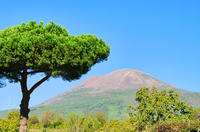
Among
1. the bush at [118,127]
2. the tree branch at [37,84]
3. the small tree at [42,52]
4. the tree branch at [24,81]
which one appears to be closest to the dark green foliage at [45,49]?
the small tree at [42,52]

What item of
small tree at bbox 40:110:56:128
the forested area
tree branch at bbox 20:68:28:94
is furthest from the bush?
small tree at bbox 40:110:56:128

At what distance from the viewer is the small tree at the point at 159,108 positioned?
32.7 meters

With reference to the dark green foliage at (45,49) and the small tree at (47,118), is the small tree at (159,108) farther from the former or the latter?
the small tree at (47,118)

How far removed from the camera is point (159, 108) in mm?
32656

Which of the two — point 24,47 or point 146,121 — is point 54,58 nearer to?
point 24,47

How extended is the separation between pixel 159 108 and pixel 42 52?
64.4 feet

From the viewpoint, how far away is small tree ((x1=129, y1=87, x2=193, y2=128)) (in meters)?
32.7

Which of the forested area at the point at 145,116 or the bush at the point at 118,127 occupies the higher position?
the forested area at the point at 145,116

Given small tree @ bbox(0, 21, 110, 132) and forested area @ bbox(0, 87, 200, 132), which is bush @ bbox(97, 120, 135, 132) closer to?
forested area @ bbox(0, 87, 200, 132)

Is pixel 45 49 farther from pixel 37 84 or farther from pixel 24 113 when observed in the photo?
pixel 24 113

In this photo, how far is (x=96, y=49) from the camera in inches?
763

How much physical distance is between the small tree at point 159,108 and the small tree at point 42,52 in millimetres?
15029

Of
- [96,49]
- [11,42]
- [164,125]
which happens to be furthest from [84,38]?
[164,125]

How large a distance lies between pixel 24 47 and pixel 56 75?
170 inches
